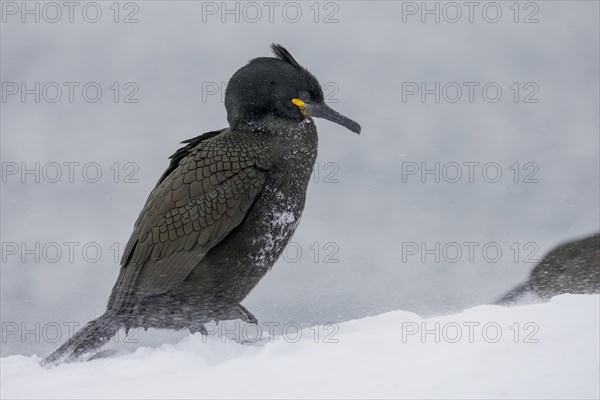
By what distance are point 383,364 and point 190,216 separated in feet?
5.88

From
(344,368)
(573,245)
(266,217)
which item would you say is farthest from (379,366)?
(573,245)

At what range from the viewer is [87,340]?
562 cm

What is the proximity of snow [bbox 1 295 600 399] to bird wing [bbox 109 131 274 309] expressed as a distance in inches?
25.3

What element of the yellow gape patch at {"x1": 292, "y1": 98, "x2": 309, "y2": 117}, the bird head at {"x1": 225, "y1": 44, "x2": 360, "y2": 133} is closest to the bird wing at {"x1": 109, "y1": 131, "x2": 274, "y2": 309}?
the bird head at {"x1": 225, "y1": 44, "x2": 360, "y2": 133}

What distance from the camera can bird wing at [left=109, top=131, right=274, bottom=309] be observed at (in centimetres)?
577

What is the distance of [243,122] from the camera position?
6141 millimetres

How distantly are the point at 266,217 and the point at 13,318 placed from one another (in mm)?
6116

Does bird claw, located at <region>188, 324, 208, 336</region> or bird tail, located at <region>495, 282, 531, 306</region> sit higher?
bird tail, located at <region>495, 282, 531, 306</region>

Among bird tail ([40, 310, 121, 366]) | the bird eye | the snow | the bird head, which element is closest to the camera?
the snow

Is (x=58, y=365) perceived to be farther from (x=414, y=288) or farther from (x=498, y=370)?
(x=414, y=288)

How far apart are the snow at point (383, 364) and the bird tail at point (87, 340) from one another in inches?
9.7

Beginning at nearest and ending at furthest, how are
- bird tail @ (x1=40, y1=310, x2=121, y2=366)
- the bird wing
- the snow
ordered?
1. the snow
2. bird tail @ (x1=40, y1=310, x2=121, y2=366)
3. the bird wing

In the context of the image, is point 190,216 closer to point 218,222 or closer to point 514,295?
point 218,222

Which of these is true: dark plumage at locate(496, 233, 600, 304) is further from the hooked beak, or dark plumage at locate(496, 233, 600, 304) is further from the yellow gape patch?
the yellow gape patch
